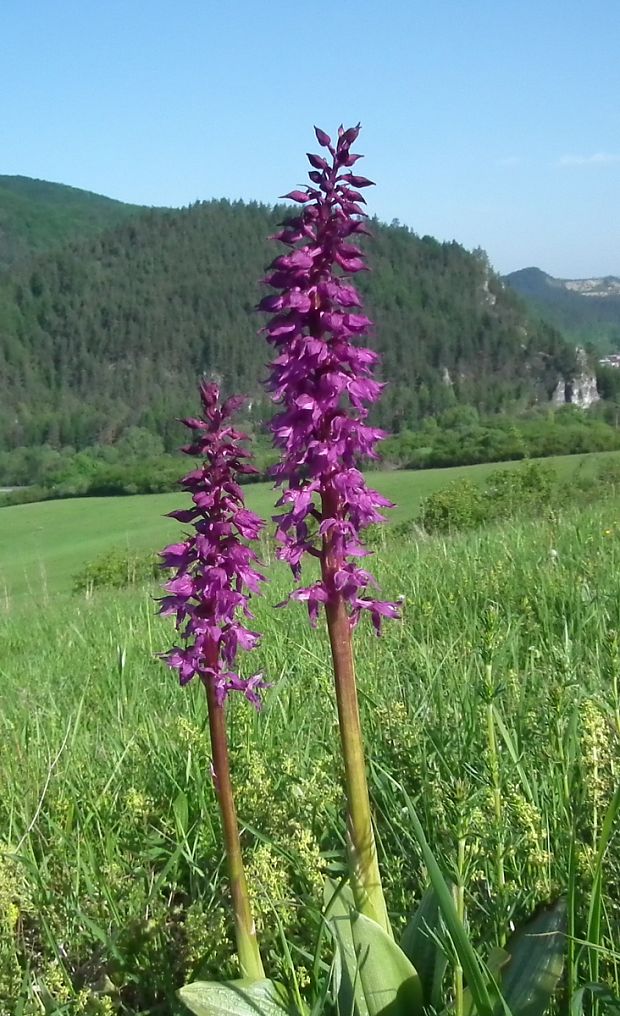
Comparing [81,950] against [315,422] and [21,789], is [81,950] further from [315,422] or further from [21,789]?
[315,422]

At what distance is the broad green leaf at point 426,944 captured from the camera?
196cm

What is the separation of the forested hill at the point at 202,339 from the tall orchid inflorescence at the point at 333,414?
430 ft

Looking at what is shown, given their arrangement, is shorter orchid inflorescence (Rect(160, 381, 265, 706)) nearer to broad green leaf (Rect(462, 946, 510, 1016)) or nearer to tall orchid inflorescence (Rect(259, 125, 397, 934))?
tall orchid inflorescence (Rect(259, 125, 397, 934))

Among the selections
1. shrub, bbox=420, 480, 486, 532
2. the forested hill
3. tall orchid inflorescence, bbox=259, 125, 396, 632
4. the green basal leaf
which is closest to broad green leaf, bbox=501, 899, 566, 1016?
the green basal leaf

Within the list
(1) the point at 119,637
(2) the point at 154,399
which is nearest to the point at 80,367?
(2) the point at 154,399

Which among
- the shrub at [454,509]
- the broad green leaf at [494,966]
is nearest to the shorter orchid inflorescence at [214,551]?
the broad green leaf at [494,966]

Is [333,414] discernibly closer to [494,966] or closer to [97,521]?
[494,966]

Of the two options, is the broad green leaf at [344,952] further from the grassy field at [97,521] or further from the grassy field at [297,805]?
the grassy field at [97,521]

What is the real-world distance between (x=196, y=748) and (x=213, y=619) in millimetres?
1239

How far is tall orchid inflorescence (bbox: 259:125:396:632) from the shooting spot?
5.88ft

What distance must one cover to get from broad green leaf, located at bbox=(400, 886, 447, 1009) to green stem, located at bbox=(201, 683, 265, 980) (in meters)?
0.33

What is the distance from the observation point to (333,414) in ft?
5.97

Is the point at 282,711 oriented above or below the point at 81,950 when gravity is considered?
above

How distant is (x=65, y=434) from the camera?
147 m
